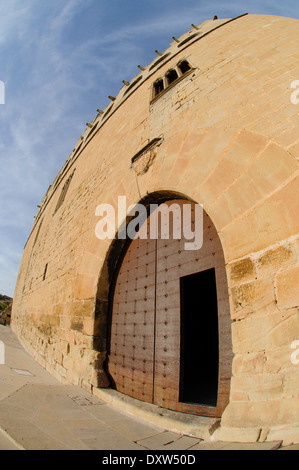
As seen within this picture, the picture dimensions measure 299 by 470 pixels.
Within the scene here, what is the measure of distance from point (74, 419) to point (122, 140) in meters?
3.69

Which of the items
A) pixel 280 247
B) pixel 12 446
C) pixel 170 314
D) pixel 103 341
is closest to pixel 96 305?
pixel 103 341

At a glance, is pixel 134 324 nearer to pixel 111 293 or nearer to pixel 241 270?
pixel 111 293

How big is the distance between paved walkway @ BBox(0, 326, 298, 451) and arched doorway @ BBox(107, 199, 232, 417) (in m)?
0.31

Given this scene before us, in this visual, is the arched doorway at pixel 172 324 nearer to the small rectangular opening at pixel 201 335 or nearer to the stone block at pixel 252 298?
the small rectangular opening at pixel 201 335

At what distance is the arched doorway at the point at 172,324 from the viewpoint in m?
1.80

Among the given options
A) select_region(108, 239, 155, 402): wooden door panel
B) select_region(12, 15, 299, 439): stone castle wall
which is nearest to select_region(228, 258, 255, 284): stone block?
select_region(12, 15, 299, 439): stone castle wall

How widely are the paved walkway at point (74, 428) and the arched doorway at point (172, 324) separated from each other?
0.31 m

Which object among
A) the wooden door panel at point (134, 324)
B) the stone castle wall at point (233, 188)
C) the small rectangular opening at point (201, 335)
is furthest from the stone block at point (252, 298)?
the wooden door panel at point (134, 324)

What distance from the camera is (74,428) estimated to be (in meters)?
1.55

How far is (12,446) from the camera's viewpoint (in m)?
1.15

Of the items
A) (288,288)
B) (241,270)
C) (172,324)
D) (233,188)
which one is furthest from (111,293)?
(288,288)

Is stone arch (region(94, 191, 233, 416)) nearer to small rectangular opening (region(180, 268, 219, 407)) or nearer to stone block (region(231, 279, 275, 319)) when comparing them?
stone block (region(231, 279, 275, 319))

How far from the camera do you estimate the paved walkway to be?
1.23 meters

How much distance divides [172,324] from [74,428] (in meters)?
1.03
